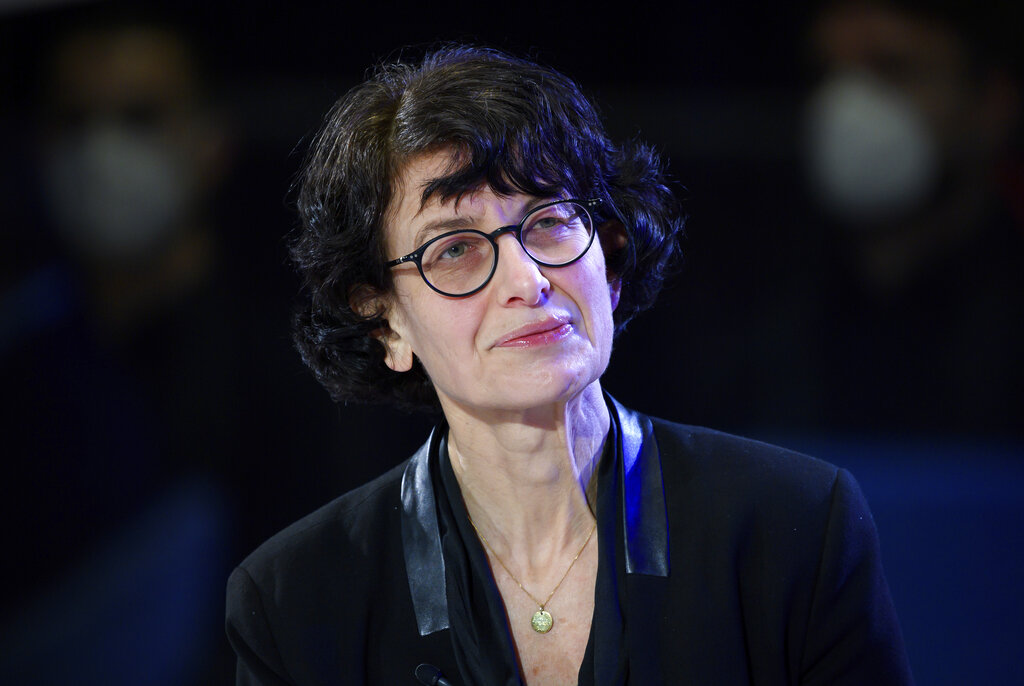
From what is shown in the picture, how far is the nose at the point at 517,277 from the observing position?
62.2 inches

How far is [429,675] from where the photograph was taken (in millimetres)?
1725

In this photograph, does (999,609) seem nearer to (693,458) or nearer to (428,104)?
(693,458)

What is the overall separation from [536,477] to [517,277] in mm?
380

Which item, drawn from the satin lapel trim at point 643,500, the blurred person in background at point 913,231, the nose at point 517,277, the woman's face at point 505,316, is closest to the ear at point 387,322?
the woman's face at point 505,316

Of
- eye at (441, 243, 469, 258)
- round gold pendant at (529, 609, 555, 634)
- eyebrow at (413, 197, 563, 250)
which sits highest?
eyebrow at (413, 197, 563, 250)

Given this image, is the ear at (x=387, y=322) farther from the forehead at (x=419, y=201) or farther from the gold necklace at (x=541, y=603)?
the gold necklace at (x=541, y=603)

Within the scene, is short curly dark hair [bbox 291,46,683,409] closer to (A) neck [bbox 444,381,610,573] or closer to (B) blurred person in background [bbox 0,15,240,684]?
(A) neck [bbox 444,381,610,573]

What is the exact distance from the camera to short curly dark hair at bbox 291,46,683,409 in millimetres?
1647

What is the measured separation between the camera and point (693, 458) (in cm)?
180

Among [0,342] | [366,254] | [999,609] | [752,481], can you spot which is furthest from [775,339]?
[0,342]

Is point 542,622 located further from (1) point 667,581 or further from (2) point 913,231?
(2) point 913,231

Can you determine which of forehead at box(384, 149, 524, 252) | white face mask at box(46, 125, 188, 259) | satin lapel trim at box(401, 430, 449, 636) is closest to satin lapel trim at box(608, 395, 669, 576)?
satin lapel trim at box(401, 430, 449, 636)

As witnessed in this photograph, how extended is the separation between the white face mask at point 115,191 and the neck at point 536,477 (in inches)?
53.4

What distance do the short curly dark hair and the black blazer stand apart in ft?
0.88
